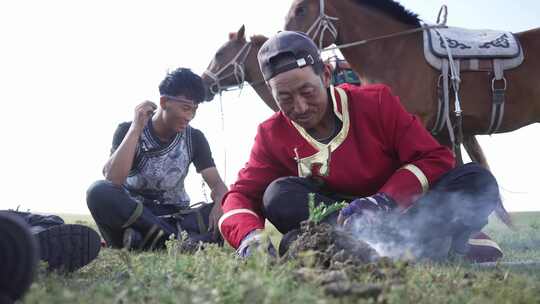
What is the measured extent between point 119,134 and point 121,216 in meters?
0.73

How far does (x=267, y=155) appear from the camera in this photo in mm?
3727

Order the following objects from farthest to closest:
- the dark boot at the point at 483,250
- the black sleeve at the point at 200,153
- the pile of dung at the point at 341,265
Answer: the black sleeve at the point at 200,153 < the dark boot at the point at 483,250 < the pile of dung at the point at 341,265

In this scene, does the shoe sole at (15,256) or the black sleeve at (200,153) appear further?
the black sleeve at (200,153)

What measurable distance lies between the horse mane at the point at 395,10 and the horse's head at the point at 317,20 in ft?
0.97

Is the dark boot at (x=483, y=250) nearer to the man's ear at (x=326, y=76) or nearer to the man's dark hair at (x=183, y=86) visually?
the man's ear at (x=326, y=76)

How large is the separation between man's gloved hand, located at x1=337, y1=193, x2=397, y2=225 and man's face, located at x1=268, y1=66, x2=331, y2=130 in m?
0.52

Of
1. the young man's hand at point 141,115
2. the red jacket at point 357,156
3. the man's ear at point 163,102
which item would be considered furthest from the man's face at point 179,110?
the red jacket at point 357,156

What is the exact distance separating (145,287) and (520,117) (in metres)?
4.62

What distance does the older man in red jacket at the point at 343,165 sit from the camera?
129 inches

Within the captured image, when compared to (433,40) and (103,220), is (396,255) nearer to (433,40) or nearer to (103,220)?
(103,220)

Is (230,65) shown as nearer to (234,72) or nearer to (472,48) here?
(234,72)

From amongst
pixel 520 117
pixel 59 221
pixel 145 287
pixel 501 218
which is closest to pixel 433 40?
pixel 520 117

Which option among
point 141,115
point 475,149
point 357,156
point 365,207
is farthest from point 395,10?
point 365,207

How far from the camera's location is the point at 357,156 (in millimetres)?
3486
